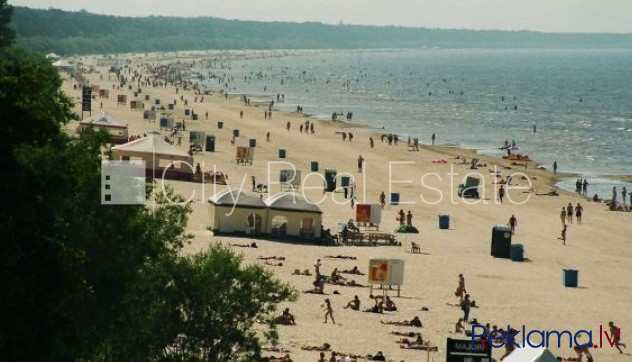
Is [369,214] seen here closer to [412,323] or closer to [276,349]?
[412,323]

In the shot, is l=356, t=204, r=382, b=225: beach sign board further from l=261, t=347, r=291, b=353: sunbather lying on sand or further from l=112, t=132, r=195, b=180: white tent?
l=261, t=347, r=291, b=353: sunbather lying on sand

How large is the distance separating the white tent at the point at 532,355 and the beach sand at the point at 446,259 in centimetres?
523

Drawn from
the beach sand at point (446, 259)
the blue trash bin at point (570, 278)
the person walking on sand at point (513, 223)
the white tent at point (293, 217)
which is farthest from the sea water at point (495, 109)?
the blue trash bin at point (570, 278)

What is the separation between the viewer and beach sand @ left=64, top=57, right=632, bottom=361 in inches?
1046

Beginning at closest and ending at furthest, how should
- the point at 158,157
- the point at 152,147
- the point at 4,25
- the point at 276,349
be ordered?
the point at 276,349 → the point at 152,147 → the point at 158,157 → the point at 4,25

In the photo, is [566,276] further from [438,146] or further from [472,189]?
[438,146]

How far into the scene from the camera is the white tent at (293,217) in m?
36.4

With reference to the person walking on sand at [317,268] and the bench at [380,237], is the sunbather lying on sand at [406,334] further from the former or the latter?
the bench at [380,237]

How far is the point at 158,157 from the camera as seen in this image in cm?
4638

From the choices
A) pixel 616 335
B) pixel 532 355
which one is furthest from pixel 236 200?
pixel 532 355

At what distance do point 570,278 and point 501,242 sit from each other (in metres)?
4.03

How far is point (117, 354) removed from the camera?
58.1 feet

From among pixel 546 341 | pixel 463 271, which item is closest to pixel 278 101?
pixel 463 271

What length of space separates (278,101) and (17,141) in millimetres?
102539
